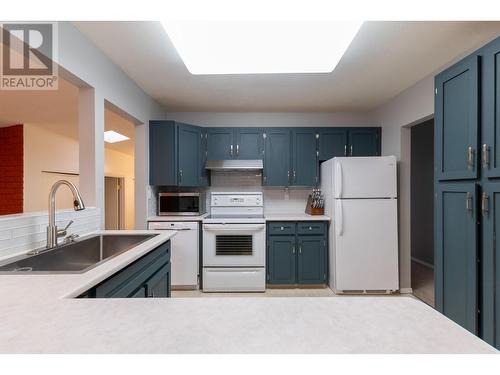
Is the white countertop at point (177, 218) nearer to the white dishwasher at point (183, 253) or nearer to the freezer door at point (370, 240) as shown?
the white dishwasher at point (183, 253)

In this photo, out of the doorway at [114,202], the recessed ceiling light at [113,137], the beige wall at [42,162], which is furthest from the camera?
the doorway at [114,202]

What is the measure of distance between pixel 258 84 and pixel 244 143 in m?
1.06

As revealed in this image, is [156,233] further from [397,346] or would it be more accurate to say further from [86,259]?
[397,346]

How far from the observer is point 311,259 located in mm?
3561

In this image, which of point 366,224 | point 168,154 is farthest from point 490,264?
point 168,154

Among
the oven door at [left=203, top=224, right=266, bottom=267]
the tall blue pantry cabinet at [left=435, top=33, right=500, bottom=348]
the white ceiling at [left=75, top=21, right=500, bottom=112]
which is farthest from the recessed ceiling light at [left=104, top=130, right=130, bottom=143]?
the tall blue pantry cabinet at [left=435, top=33, right=500, bottom=348]

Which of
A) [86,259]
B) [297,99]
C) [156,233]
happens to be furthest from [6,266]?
[297,99]

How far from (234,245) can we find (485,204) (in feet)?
8.34

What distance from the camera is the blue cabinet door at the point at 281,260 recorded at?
11.6ft

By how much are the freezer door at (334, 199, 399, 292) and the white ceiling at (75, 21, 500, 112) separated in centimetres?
137

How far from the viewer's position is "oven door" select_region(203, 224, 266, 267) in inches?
137

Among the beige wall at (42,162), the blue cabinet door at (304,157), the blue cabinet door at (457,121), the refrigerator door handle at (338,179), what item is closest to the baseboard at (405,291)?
the refrigerator door handle at (338,179)

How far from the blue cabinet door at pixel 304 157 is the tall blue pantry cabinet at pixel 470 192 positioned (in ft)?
6.35

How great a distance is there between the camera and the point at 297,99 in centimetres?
361
